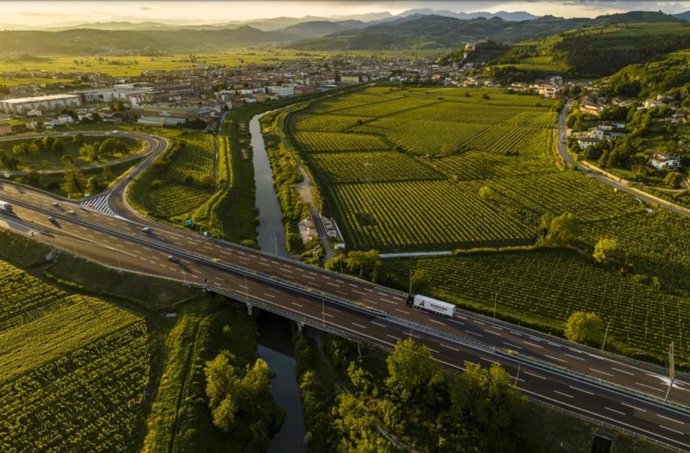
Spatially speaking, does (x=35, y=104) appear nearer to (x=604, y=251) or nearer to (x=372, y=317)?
(x=372, y=317)

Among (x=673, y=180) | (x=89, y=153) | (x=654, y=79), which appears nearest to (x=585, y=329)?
(x=673, y=180)

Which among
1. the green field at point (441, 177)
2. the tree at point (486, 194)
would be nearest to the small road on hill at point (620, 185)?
the green field at point (441, 177)

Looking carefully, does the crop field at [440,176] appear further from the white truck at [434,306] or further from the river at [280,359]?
the white truck at [434,306]

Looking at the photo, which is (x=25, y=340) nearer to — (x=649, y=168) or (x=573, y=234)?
A: (x=573, y=234)

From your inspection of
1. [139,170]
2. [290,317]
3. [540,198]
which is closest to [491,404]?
[290,317]

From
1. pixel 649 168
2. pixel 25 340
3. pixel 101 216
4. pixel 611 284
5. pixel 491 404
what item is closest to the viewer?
pixel 491 404

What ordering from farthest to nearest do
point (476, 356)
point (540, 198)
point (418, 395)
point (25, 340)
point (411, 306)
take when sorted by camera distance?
point (540, 198) < point (411, 306) < point (25, 340) < point (476, 356) < point (418, 395)

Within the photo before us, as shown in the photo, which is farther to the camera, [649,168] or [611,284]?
[649,168]
